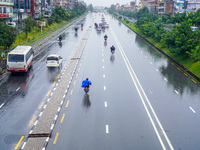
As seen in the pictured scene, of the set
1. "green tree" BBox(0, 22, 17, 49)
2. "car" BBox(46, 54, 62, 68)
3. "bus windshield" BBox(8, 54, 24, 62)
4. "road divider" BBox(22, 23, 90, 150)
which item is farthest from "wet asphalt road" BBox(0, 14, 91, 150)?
"green tree" BBox(0, 22, 17, 49)

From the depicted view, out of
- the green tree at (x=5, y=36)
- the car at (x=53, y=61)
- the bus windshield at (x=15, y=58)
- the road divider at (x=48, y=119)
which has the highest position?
the green tree at (x=5, y=36)

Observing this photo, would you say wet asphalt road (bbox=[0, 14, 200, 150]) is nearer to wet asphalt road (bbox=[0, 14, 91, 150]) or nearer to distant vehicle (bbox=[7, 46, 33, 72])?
wet asphalt road (bbox=[0, 14, 91, 150])

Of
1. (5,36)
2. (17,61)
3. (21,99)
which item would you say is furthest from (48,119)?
(5,36)

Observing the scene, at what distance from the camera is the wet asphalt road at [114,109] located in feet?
50.9

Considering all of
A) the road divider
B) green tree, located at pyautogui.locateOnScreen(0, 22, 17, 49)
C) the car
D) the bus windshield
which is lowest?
the road divider

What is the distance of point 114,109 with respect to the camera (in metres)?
20.2

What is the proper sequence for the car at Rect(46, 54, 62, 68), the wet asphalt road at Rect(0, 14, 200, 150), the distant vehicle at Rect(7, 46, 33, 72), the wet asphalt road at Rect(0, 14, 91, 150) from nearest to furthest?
the wet asphalt road at Rect(0, 14, 200, 150) → the wet asphalt road at Rect(0, 14, 91, 150) → the distant vehicle at Rect(7, 46, 33, 72) → the car at Rect(46, 54, 62, 68)

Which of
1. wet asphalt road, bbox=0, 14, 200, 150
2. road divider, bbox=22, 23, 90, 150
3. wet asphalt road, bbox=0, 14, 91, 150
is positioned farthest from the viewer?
wet asphalt road, bbox=0, 14, 91, 150

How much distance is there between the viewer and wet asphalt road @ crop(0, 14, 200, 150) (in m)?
15.5

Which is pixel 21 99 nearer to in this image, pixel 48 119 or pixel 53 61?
pixel 48 119

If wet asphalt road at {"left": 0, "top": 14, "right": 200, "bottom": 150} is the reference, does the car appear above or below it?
above

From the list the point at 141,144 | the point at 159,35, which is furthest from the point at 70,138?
the point at 159,35

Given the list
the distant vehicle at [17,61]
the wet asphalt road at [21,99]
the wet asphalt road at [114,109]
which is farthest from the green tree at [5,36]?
the distant vehicle at [17,61]

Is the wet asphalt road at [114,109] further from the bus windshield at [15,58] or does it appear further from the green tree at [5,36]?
the green tree at [5,36]
